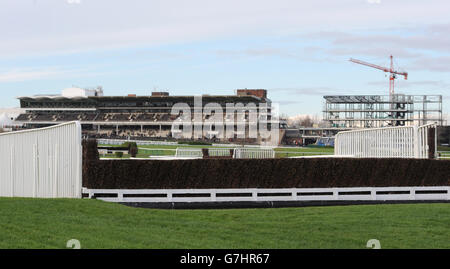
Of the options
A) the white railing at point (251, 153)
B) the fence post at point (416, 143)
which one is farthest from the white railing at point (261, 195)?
the white railing at point (251, 153)

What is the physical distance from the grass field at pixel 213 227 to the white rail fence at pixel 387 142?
7.84m

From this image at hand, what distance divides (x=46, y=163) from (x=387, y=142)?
48.5 feet

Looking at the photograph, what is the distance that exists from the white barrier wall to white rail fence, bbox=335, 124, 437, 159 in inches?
537

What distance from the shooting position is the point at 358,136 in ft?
89.9

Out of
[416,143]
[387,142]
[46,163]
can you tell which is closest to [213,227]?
[46,163]

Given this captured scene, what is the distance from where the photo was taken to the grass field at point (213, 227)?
1057 centimetres

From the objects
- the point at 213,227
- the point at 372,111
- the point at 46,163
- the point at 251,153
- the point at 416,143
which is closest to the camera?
the point at 213,227

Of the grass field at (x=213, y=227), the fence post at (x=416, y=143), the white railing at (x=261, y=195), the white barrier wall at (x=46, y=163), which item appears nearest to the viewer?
the grass field at (x=213, y=227)

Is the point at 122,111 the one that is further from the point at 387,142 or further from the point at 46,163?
the point at 46,163

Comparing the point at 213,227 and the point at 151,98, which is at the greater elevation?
the point at 151,98

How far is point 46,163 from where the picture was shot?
19625 mm

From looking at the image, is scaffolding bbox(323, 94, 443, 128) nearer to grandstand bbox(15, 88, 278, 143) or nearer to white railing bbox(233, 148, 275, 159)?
grandstand bbox(15, 88, 278, 143)

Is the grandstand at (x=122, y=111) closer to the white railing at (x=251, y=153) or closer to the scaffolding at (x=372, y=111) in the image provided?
the scaffolding at (x=372, y=111)

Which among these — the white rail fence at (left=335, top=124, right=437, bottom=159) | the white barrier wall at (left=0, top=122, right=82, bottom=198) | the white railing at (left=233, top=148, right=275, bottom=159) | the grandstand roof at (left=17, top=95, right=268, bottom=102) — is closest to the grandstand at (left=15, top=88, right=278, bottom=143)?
the grandstand roof at (left=17, top=95, right=268, bottom=102)
